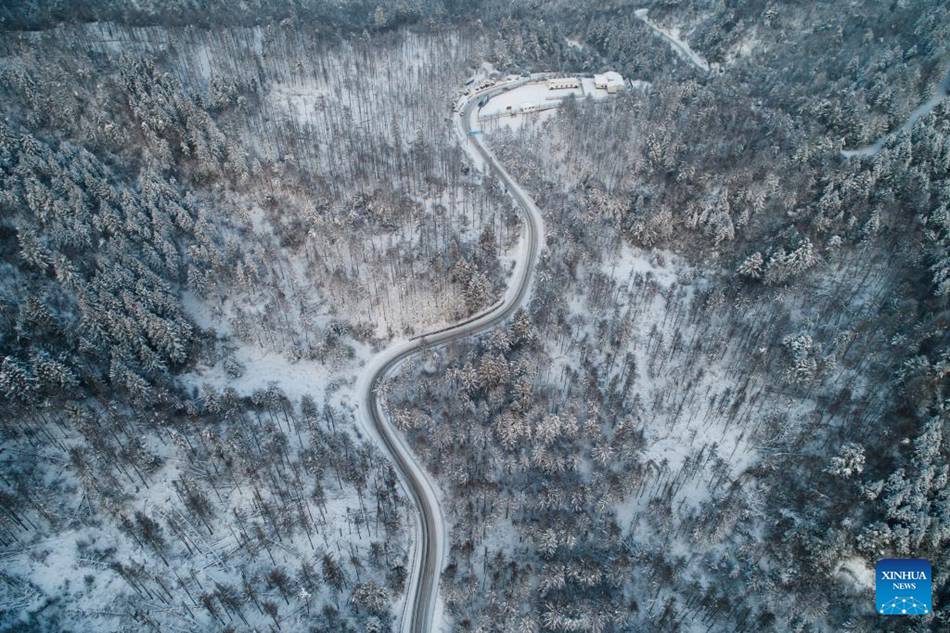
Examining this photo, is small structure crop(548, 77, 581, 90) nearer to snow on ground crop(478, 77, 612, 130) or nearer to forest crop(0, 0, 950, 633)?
snow on ground crop(478, 77, 612, 130)

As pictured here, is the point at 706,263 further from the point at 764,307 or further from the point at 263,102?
the point at 263,102

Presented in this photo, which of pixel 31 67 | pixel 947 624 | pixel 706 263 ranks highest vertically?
pixel 31 67

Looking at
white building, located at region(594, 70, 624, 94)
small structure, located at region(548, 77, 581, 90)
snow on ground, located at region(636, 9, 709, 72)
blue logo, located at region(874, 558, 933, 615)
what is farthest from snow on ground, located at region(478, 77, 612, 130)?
blue logo, located at region(874, 558, 933, 615)

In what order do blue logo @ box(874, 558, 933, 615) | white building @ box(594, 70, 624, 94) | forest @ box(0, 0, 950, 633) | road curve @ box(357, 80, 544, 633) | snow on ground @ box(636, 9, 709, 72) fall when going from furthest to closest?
snow on ground @ box(636, 9, 709, 72)
white building @ box(594, 70, 624, 94)
road curve @ box(357, 80, 544, 633)
forest @ box(0, 0, 950, 633)
blue logo @ box(874, 558, 933, 615)

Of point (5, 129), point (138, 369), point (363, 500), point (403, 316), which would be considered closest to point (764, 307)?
point (403, 316)

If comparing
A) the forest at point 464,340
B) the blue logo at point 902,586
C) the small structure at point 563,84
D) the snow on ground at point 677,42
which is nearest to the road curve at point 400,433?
the forest at point 464,340

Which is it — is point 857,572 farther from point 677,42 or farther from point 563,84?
point 677,42
